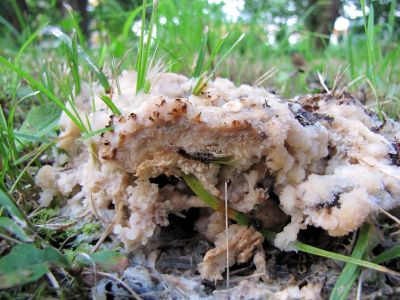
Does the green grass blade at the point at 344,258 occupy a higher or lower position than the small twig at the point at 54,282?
lower


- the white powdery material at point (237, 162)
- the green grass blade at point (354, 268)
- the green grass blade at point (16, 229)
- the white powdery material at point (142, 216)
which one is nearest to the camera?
the green grass blade at point (16, 229)

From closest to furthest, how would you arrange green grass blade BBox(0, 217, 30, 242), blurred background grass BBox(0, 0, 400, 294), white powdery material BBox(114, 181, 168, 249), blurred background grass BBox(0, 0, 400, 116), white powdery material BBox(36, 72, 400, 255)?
green grass blade BBox(0, 217, 30, 242) < white powdery material BBox(36, 72, 400, 255) < white powdery material BBox(114, 181, 168, 249) < blurred background grass BBox(0, 0, 400, 294) < blurred background grass BBox(0, 0, 400, 116)

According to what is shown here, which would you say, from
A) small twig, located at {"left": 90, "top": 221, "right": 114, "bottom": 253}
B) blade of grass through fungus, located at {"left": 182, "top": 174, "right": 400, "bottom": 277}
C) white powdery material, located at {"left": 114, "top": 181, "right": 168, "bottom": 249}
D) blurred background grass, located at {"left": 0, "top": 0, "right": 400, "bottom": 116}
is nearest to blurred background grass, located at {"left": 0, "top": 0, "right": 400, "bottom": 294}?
blurred background grass, located at {"left": 0, "top": 0, "right": 400, "bottom": 116}

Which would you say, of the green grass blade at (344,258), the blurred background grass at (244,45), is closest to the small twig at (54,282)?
the green grass blade at (344,258)

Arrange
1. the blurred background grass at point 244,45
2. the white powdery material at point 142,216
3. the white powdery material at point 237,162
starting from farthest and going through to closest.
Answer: the blurred background grass at point 244,45 → the white powdery material at point 142,216 → the white powdery material at point 237,162

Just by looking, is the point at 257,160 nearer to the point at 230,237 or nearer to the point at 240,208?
the point at 240,208

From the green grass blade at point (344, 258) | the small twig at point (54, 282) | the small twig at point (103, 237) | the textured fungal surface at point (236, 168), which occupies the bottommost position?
the small twig at point (103, 237)

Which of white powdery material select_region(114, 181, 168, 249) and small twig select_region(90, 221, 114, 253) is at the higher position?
white powdery material select_region(114, 181, 168, 249)

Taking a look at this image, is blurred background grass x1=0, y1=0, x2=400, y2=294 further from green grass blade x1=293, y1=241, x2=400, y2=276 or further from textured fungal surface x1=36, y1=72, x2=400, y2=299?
green grass blade x1=293, y1=241, x2=400, y2=276

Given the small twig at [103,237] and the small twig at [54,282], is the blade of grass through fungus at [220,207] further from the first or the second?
the small twig at [54,282]

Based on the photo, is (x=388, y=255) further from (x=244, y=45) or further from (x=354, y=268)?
(x=244, y=45)
